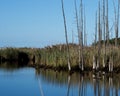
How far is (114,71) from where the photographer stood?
753 inches

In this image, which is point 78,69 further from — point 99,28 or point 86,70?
point 99,28

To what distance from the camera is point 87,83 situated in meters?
15.3

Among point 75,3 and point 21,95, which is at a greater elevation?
point 75,3

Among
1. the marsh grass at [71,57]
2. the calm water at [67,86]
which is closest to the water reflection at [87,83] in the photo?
the calm water at [67,86]

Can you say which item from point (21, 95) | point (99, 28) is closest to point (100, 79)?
point (99, 28)

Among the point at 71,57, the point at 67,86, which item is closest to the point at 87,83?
the point at 67,86

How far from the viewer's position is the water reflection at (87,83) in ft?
43.0

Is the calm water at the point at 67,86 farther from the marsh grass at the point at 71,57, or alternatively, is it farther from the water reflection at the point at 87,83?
the marsh grass at the point at 71,57

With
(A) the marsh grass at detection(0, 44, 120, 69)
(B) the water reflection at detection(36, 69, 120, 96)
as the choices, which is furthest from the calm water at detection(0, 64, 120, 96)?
(A) the marsh grass at detection(0, 44, 120, 69)

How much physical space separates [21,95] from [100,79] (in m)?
4.92

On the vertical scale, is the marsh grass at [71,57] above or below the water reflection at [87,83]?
above

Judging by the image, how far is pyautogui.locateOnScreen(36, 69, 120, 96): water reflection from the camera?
13.1 meters

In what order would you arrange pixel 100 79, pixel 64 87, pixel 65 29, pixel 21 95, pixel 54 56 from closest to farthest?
1. pixel 21 95
2. pixel 64 87
3. pixel 100 79
4. pixel 65 29
5. pixel 54 56

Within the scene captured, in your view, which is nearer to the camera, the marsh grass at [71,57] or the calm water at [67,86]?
the calm water at [67,86]
